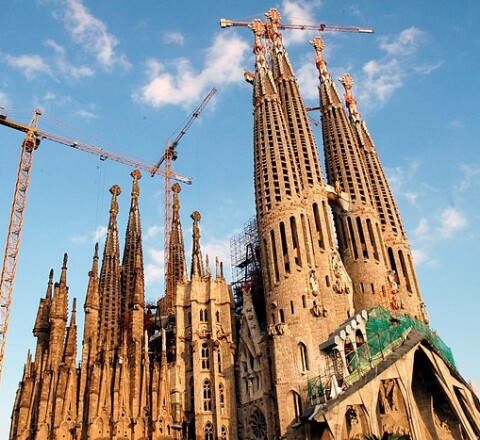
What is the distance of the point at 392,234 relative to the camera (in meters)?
57.0

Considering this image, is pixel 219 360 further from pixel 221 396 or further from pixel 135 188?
pixel 135 188

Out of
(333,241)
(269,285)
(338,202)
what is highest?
(338,202)

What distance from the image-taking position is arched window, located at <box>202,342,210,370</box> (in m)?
48.9

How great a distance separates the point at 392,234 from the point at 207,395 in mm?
23495

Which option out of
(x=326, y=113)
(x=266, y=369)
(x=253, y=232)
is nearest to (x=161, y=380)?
(x=266, y=369)

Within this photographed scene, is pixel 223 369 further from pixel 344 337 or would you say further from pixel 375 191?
pixel 375 191

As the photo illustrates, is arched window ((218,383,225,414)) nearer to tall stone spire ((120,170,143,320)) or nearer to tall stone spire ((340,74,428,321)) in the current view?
Result: tall stone spire ((340,74,428,321))

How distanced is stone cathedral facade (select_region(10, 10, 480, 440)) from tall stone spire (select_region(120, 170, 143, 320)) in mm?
4641

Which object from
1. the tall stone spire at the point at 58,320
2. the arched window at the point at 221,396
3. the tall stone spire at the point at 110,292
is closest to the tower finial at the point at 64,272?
the tall stone spire at the point at 58,320

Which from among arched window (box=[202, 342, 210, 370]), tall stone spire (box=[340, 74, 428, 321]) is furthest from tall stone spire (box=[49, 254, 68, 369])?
tall stone spire (box=[340, 74, 428, 321])

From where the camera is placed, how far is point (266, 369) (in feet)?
150

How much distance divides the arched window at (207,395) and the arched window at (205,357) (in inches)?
49.0

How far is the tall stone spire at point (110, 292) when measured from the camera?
59.6 meters

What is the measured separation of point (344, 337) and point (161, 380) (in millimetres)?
15939
